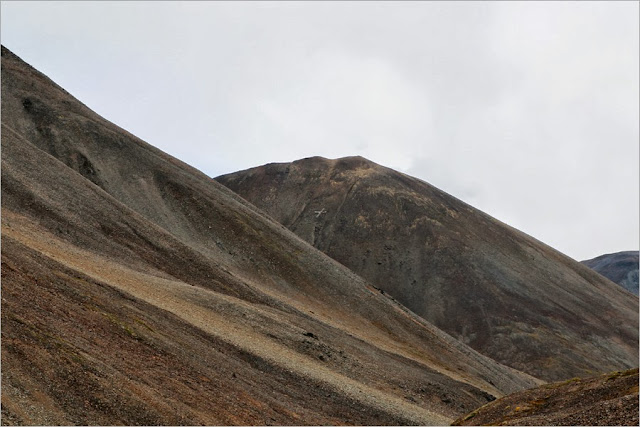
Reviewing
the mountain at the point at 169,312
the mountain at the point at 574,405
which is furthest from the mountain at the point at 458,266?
the mountain at the point at 574,405

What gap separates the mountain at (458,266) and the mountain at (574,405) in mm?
59552

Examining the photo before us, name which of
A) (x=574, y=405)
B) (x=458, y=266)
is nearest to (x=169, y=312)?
(x=574, y=405)

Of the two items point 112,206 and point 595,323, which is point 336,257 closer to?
point 595,323

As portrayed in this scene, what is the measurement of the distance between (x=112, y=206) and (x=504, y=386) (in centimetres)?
4410

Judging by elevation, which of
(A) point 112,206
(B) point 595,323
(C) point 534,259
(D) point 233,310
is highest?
(C) point 534,259

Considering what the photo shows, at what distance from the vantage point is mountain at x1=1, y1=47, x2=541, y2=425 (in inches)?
1086

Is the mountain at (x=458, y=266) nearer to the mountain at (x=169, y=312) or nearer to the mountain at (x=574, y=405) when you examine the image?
the mountain at (x=169, y=312)

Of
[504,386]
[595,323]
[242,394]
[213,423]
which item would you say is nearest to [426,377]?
[504,386]

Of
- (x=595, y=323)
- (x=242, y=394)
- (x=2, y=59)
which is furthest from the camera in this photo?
→ (x=595, y=323)

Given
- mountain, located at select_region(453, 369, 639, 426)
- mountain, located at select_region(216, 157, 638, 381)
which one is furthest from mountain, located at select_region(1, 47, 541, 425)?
mountain, located at select_region(216, 157, 638, 381)

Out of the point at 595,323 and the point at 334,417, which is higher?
the point at 595,323

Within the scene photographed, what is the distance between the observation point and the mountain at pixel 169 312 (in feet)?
90.5

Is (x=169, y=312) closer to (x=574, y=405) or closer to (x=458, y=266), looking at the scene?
(x=574, y=405)

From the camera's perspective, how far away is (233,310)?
49.9m
